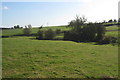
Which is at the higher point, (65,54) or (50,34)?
(50,34)

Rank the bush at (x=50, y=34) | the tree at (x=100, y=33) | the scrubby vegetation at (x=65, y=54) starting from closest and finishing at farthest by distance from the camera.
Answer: the scrubby vegetation at (x=65, y=54) → the tree at (x=100, y=33) → the bush at (x=50, y=34)

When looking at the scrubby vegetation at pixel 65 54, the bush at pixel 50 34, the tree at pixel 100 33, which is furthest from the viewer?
the bush at pixel 50 34

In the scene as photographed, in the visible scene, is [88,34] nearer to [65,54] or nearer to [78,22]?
[78,22]

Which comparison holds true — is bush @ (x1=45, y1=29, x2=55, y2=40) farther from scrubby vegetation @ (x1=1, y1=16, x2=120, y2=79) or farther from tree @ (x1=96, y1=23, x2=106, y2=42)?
tree @ (x1=96, y1=23, x2=106, y2=42)

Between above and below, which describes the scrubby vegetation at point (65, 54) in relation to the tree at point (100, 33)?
below

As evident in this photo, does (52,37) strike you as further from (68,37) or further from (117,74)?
(117,74)

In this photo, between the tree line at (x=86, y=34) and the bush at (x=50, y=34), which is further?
the bush at (x=50, y=34)

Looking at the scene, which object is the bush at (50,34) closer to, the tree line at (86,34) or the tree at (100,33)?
the tree line at (86,34)

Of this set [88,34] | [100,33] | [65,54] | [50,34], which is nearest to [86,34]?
[88,34]

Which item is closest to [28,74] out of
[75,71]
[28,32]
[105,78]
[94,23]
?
[75,71]

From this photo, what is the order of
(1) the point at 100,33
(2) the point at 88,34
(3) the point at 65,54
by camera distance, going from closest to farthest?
(3) the point at 65,54 < (1) the point at 100,33 < (2) the point at 88,34

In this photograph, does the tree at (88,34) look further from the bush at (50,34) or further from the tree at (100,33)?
the bush at (50,34)

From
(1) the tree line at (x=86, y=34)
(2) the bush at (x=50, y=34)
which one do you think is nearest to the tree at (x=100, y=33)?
(1) the tree line at (x=86, y=34)

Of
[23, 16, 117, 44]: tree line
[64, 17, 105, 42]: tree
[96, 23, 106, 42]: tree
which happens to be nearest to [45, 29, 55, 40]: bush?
[23, 16, 117, 44]: tree line
